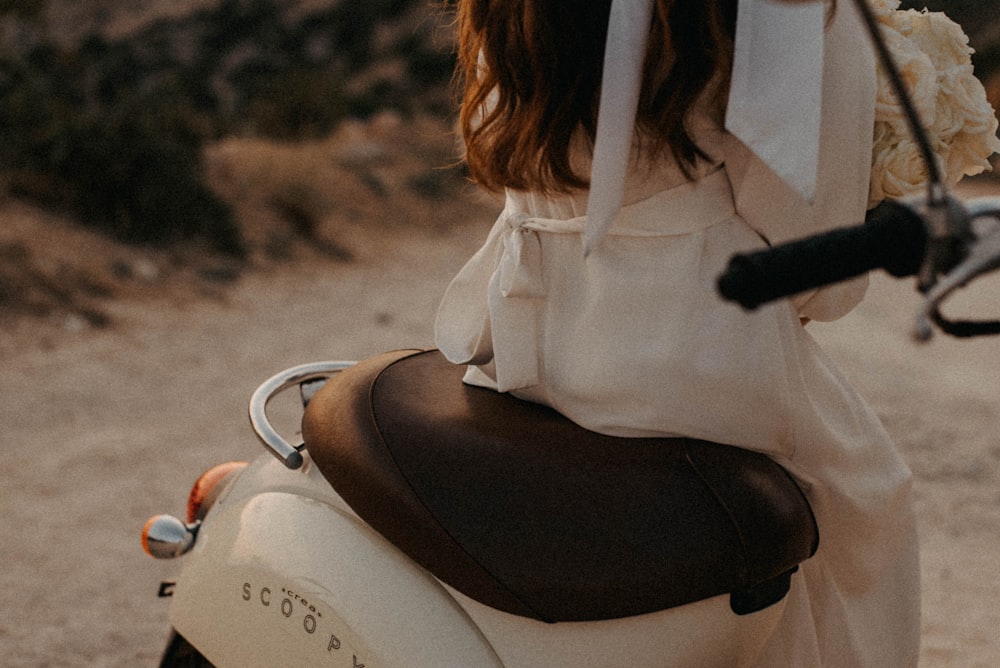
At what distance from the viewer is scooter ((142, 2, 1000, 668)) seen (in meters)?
1.35

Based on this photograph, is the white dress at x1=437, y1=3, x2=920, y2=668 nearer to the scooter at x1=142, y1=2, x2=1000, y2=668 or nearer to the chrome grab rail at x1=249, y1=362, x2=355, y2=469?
the scooter at x1=142, y1=2, x2=1000, y2=668

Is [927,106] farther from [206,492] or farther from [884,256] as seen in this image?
[206,492]

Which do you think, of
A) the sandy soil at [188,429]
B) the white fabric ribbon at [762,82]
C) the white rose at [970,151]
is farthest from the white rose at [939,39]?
the sandy soil at [188,429]

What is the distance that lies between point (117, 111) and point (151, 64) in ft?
74.0

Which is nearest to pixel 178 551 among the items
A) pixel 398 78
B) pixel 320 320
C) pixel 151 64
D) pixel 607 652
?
pixel 607 652

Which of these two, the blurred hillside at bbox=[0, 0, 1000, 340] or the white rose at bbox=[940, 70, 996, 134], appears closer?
the white rose at bbox=[940, 70, 996, 134]

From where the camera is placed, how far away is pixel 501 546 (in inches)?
54.1

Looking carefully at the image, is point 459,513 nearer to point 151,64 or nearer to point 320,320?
point 320,320

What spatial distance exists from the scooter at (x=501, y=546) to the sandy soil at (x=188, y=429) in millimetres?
1956

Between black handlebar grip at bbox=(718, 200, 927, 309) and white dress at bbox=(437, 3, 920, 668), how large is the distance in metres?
0.57

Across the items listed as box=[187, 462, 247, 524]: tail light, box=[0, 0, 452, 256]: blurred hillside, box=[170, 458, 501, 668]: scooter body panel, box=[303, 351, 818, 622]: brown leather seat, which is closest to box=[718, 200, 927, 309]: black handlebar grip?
box=[303, 351, 818, 622]: brown leather seat

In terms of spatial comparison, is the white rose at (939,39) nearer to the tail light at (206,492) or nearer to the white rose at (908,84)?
the white rose at (908,84)

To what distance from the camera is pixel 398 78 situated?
26953mm

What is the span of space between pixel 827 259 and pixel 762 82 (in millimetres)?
473
